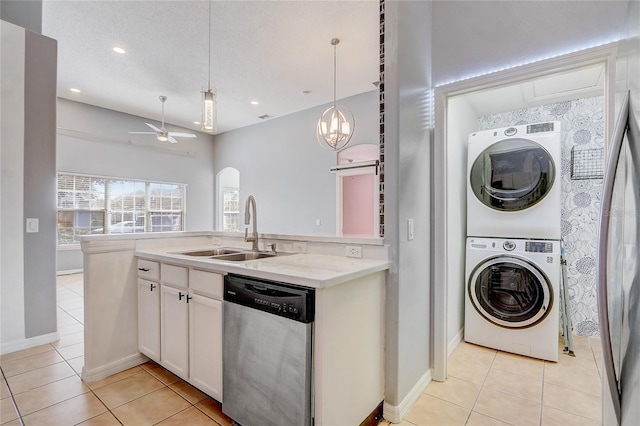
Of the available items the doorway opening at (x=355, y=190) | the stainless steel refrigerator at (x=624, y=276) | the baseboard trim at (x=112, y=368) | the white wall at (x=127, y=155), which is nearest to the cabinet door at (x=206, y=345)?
the baseboard trim at (x=112, y=368)

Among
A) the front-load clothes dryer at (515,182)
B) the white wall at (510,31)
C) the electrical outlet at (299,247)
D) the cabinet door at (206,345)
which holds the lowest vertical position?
the cabinet door at (206,345)

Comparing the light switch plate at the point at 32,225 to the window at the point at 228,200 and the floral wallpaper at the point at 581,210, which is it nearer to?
the window at the point at 228,200

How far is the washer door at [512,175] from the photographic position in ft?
8.82

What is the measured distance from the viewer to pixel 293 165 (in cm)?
632

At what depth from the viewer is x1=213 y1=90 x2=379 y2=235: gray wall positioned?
549 cm

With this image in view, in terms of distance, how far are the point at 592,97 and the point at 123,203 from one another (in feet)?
26.6

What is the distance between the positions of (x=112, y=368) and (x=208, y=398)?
2.83ft

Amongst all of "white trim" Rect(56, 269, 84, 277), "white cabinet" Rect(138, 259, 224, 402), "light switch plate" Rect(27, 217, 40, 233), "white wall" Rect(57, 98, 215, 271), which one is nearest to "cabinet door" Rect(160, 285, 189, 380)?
"white cabinet" Rect(138, 259, 224, 402)

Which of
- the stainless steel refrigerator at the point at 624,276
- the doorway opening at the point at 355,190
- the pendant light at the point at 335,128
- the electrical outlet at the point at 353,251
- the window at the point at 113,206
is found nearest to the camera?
the stainless steel refrigerator at the point at 624,276

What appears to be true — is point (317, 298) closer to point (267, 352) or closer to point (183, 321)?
point (267, 352)

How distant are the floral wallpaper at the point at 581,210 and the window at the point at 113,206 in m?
7.55

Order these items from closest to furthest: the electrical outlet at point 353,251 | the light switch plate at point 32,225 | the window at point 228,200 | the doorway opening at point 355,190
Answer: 1. the electrical outlet at point 353,251
2. the light switch plate at point 32,225
3. the doorway opening at point 355,190
4. the window at point 228,200

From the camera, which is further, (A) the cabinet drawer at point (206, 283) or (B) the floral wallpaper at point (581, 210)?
(B) the floral wallpaper at point (581, 210)

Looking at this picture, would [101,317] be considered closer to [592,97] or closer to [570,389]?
[570,389]
